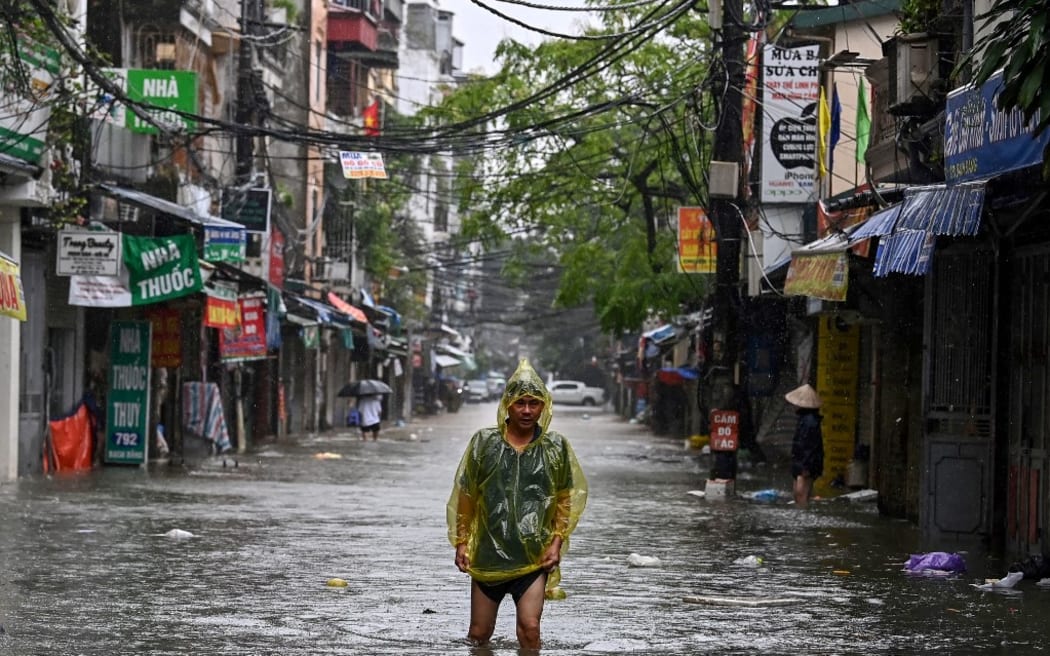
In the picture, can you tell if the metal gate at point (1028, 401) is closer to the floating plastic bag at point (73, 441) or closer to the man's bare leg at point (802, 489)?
the man's bare leg at point (802, 489)

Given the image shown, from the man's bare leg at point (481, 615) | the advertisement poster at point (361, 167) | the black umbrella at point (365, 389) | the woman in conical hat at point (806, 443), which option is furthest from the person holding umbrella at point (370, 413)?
the man's bare leg at point (481, 615)

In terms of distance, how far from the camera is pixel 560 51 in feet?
139

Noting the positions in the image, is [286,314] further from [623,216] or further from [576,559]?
[576,559]

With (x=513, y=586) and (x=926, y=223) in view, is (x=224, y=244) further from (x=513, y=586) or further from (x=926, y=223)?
(x=513, y=586)

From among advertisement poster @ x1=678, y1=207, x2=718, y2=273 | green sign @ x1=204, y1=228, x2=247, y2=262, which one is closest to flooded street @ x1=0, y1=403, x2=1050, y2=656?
green sign @ x1=204, y1=228, x2=247, y2=262

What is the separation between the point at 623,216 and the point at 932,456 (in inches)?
1114

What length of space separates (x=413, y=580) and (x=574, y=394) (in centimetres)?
9025

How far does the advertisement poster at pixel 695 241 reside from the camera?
32.2 meters

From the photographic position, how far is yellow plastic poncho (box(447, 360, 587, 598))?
8898 millimetres

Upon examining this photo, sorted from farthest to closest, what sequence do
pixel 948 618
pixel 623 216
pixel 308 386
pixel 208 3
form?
pixel 308 386
pixel 623 216
pixel 208 3
pixel 948 618

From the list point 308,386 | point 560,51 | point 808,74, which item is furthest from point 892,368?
point 308,386

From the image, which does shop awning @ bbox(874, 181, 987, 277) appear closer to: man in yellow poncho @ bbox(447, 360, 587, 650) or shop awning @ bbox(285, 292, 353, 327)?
man in yellow poncho @ bbox(447, 360, 587, 650)

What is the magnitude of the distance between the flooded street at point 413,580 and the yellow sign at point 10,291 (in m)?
2.08

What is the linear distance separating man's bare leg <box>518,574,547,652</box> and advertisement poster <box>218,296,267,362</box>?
25.2 meters
